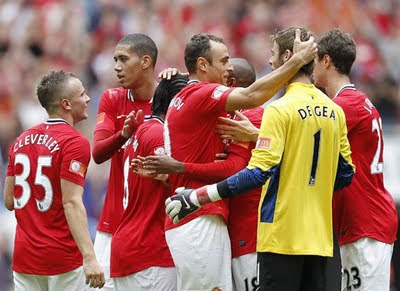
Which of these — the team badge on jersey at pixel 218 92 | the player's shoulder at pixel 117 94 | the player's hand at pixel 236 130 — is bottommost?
the player's hand at pixel 236 130

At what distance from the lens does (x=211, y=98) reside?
8.78m

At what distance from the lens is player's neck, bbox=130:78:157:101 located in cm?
1027

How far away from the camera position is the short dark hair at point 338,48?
31.3 ft

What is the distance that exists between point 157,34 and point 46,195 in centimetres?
1053

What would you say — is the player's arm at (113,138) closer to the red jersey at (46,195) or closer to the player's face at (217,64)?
the red jersey at (46,195)

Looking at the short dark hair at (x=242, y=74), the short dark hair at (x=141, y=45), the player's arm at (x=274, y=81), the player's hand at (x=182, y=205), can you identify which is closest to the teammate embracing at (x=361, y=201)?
the short dark hair at (x=242, y=74)

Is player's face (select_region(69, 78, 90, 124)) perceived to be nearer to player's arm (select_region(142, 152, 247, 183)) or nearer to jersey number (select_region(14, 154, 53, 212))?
jersey number (select_region(14, 154, 53, 212))

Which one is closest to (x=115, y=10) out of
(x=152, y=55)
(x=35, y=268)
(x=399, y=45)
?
(x=399, y=45)

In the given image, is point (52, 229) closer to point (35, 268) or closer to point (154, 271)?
point (35, 268)

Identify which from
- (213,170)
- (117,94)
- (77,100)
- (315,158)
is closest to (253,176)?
(315,158)

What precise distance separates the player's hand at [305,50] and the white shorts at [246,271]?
1741 mm

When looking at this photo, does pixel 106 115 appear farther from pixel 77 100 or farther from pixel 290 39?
pixel 290 39

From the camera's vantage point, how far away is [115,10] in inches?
790

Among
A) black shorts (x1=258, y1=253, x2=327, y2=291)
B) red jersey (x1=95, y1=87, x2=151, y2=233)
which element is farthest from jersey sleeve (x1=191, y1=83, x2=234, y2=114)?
red jersey (x1=95, y1=87, x2=151, y2=233)
